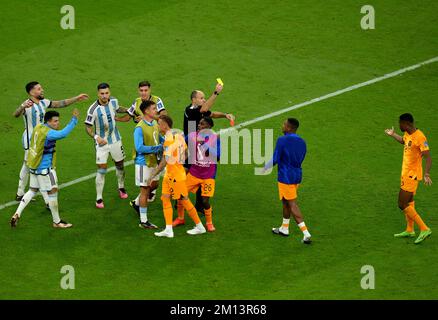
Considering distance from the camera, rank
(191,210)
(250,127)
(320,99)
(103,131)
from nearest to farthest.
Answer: (191,210) → (103,131) → (250,127) → (320,99)

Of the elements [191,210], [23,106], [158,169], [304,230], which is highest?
[23,106]

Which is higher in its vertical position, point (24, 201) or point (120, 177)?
point (120, 177)

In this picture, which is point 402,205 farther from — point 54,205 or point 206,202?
point 54,205

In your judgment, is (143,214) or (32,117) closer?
(143,214)

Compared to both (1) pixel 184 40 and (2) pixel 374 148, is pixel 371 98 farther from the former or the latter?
(1) pixel 184 40

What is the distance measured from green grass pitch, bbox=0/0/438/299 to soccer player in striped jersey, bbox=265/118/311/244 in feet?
1.72

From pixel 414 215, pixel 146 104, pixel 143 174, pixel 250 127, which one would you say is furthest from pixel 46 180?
pixel 414 215

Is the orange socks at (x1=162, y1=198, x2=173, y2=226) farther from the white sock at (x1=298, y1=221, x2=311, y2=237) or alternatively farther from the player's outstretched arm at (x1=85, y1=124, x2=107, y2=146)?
the white sock at (x1=298, y1=221, x2=311, y2=237)

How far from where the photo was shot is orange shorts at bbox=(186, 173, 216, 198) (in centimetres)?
1655

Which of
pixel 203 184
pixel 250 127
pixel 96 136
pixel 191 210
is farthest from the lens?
pixel 250 127

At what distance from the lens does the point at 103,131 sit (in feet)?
57.7

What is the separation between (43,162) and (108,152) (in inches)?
62.3

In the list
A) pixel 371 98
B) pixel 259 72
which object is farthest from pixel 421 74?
pixel 259 72

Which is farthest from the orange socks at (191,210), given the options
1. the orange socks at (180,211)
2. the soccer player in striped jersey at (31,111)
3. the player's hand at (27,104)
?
the player's hand at (27,104)
